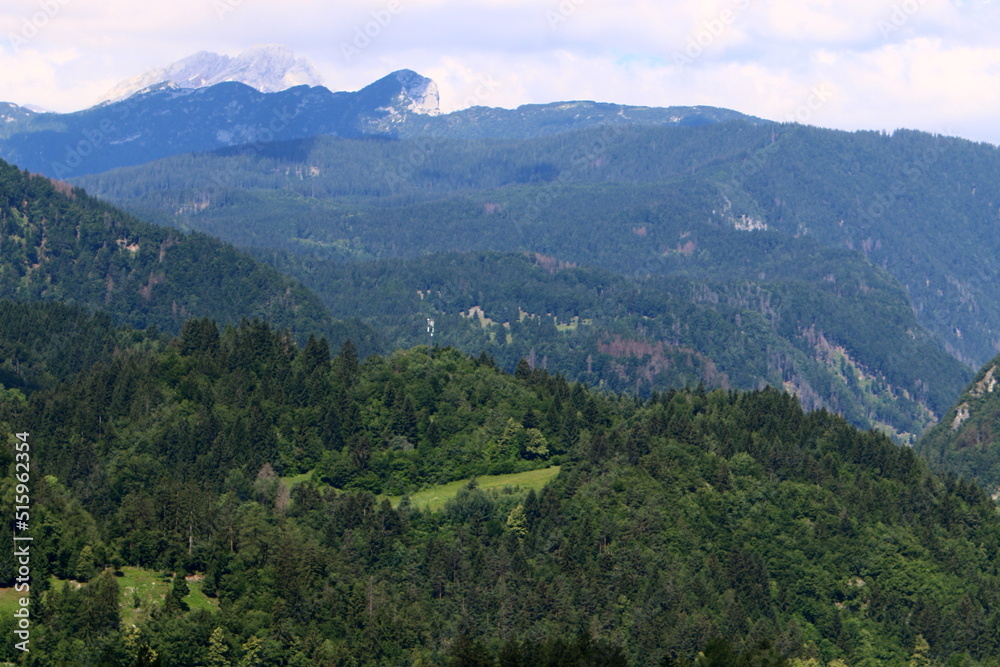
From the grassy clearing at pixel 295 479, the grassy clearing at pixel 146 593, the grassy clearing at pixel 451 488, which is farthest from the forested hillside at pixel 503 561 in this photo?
the grassy clearing at pixel 451 488

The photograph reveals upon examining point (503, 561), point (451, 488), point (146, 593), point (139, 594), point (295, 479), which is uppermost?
point (139, 594)

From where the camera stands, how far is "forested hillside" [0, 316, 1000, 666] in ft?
449

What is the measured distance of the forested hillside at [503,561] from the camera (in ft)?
449

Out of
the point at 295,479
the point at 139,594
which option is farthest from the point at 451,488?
the point at 139,594

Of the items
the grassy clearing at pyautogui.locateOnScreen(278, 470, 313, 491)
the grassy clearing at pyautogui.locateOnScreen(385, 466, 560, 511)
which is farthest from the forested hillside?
the grassy clearing at pyautogui.locateOnScreen(385, 466, 560, 511)

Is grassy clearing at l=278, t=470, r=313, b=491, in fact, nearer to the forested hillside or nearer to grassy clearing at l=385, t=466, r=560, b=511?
the forested hillside

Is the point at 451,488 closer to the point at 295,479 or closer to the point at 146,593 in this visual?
the point at 295,479

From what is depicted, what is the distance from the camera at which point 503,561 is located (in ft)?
565

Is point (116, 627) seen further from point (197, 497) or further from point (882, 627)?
point (882, 627)

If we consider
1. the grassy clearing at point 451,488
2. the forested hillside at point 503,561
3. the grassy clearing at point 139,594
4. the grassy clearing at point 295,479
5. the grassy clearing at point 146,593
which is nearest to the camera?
the grassy clearing at point 139,594

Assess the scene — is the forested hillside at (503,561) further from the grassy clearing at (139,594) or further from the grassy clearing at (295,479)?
the grassy clearing at (295,479)

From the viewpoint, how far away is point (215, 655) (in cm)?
13375

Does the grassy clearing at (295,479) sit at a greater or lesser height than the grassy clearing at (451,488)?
greater

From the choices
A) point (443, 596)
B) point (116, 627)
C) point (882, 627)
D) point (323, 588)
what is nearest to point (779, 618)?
point (882, 627)
